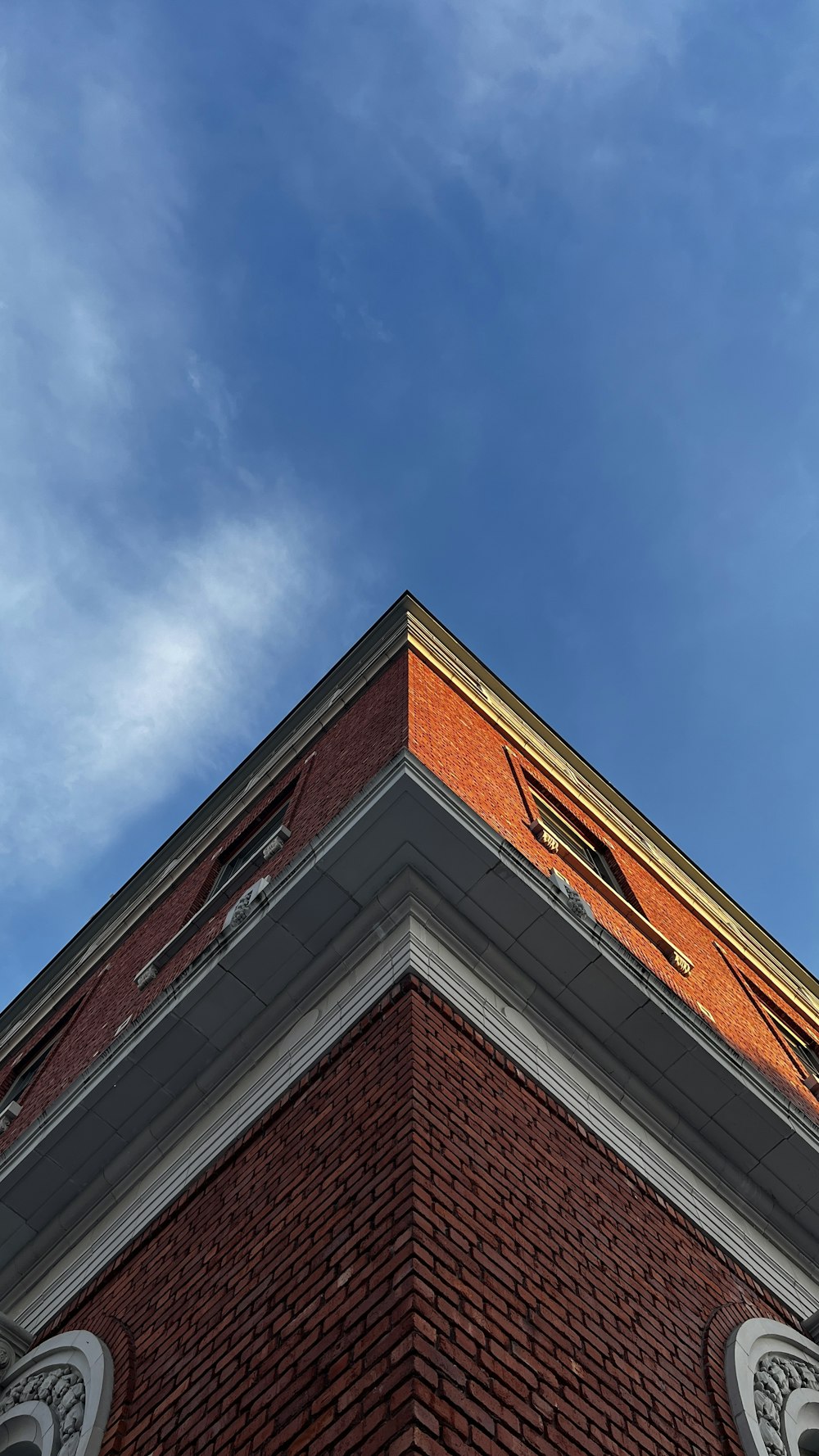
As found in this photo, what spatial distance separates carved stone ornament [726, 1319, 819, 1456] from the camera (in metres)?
6.52

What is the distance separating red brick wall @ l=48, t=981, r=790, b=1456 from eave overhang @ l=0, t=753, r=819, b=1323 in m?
0.78

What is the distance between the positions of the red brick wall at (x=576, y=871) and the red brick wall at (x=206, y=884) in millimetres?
389

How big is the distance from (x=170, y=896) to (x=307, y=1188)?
9937 millimetres

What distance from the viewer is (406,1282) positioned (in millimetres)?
5371

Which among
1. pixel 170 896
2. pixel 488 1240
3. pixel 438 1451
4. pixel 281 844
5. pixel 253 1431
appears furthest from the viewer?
pixel 170 896

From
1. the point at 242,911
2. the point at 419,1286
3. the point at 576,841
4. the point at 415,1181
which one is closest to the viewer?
the point at 419,1286

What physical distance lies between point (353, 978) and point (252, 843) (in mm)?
6969

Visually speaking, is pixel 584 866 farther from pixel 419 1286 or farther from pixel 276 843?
pixel 419 1286

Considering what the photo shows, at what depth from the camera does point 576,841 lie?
595 inches

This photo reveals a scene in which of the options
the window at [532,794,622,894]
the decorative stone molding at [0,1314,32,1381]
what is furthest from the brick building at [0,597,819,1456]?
the window at [532,794,622,894]

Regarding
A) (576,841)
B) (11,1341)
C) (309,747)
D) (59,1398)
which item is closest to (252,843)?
(309,747)

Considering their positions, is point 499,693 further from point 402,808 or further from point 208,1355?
point 208,1355

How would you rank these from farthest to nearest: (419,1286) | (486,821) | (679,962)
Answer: (679,962) < (486,821) < (419,1286)

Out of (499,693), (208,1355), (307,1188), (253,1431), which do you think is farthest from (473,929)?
(499,693)
